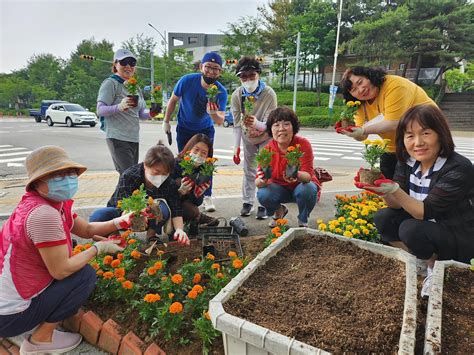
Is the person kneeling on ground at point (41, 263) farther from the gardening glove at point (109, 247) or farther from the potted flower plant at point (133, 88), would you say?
the potted flower plant at point (133, 88)

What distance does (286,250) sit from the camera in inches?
82.4

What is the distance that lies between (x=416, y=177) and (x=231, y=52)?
29588mm

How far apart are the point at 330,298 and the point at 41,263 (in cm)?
149

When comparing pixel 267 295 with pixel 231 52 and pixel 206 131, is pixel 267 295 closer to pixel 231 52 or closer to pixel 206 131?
pixel 206 131

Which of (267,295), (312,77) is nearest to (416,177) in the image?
(267,295)

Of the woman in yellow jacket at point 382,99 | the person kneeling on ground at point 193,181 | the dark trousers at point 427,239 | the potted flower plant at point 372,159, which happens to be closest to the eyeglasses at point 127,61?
the person kneeling on ground at point 193,181

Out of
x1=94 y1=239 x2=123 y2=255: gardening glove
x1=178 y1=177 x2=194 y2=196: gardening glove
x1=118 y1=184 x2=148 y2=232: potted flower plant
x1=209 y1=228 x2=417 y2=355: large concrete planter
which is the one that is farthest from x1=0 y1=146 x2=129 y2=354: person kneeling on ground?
x1=178 y1=177 x2=194 y2=196: gardening glove

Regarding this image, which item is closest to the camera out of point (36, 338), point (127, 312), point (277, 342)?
point (277, 342)

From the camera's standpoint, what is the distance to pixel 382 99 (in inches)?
104

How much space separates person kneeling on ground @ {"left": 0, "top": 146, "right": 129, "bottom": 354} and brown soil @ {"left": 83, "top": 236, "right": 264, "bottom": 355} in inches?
7.7

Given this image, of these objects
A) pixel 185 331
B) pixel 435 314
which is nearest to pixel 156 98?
pixel 185 331

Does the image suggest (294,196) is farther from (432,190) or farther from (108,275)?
(108,275)

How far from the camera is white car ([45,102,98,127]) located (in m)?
19.1

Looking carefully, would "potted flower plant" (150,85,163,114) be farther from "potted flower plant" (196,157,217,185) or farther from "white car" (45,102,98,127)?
"white car" (45,102,98,127)
